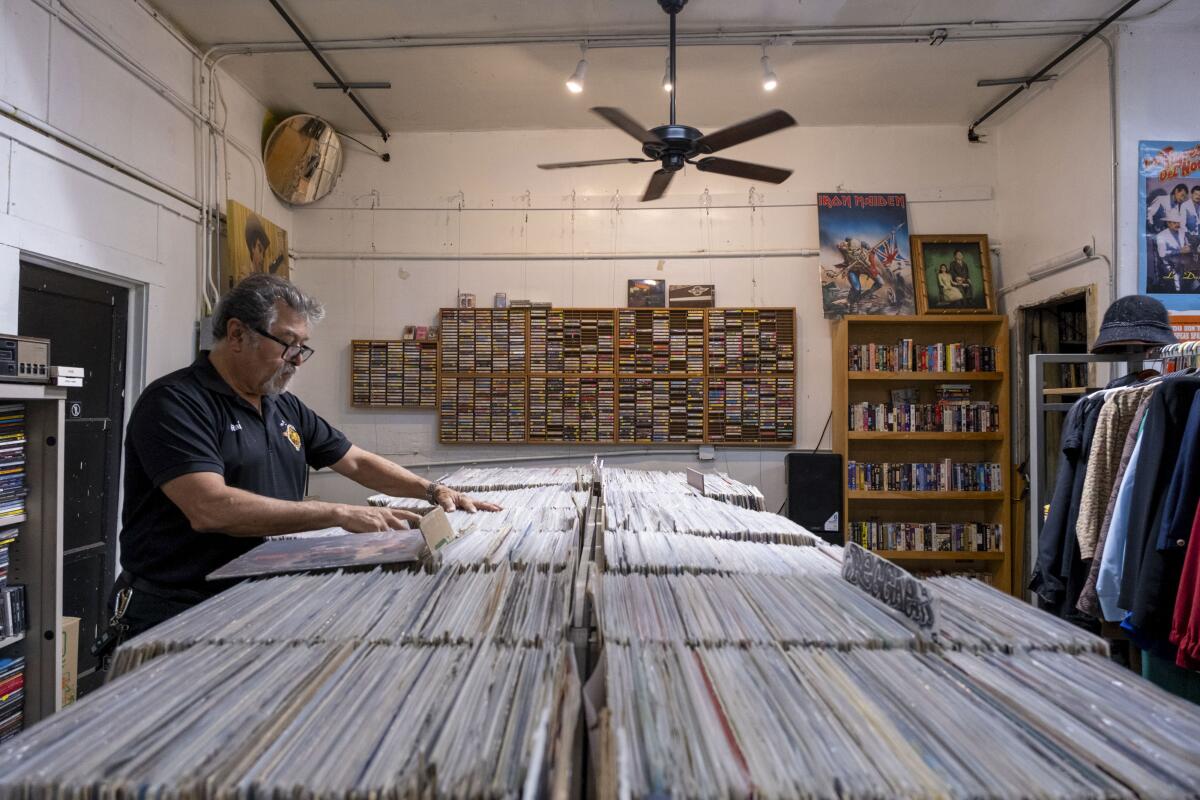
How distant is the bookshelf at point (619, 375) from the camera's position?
4.89 meters

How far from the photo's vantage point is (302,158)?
4824 mm

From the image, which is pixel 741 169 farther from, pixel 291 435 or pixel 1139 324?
pixel 291 435

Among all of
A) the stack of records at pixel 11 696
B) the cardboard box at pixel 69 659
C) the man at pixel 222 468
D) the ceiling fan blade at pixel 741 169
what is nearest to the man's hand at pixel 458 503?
the man at pixel 222 468

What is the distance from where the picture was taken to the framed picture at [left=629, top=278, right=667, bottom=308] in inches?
198

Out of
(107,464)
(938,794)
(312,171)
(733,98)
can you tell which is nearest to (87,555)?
(107,464)

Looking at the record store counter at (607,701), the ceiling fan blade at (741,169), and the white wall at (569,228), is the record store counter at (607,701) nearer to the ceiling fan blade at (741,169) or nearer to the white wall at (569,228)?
the ceiling fan blade at (741,169)

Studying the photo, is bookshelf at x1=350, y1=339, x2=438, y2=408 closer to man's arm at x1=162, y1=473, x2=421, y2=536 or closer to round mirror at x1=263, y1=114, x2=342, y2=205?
round mirror at x1=263, y1=114, x2=342, y2=205

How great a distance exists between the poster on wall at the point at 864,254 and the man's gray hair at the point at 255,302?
167 inches

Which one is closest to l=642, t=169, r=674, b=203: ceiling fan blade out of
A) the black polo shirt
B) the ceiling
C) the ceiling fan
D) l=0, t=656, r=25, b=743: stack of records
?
the ceiling fan

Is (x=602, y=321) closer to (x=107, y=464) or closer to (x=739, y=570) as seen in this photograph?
(x=107, y=464)

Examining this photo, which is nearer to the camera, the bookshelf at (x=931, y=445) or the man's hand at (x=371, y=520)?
the man's hand at (x=371, y=520)

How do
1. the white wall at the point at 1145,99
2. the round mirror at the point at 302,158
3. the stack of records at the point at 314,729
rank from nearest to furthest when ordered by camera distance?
the stack of records at the point at 314,729, the white wall at the point at 1145,99, the round mirror at the point at 302,158

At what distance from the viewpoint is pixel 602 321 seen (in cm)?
495

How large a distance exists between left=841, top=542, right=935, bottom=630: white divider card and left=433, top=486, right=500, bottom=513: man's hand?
101 centimetres
